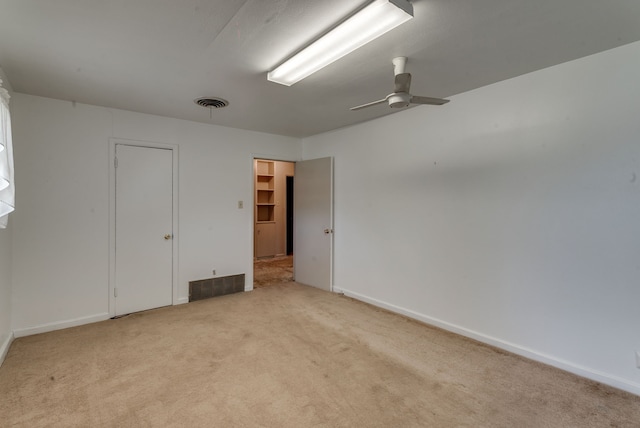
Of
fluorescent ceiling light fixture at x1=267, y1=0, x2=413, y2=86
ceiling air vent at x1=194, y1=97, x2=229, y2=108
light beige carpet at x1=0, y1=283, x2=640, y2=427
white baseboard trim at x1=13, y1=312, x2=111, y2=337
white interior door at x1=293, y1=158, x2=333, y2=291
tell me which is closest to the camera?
fluorescent ceiling light fixture at x1=267, y1=0, x2=413, y2=86

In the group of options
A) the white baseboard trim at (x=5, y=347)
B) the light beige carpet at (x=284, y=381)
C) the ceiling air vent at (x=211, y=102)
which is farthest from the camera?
the ceiling air vent at (x=211, y=102)

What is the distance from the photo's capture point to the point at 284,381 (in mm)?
2178

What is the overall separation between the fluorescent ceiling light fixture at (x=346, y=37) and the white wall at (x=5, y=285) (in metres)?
2.41

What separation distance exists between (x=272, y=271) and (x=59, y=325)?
320cm

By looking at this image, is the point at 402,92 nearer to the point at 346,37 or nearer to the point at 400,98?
the point at 400,98

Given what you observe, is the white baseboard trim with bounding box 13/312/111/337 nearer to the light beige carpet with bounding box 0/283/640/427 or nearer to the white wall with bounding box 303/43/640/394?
the light beige carpet with bounding box 0/283/640/427

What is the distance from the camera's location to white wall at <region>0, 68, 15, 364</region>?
252 cm

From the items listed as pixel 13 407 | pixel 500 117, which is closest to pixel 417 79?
pixel 500 117

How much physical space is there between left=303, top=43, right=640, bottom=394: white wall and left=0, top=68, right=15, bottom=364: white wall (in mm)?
3739

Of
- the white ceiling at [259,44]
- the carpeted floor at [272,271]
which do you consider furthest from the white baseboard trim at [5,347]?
the carpeted floor at [272,271]

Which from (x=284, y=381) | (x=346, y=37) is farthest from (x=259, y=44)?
(x=284, y=381)

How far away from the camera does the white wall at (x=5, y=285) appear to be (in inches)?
99.1

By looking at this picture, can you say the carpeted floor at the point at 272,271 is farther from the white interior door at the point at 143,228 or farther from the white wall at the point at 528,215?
the white wall at the point at 528,215

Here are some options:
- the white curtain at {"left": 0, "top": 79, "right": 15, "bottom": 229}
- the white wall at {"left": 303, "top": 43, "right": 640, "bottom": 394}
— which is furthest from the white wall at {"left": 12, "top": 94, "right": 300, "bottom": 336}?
the white wall at {"left": 303, "top": 43, "right": 640, "bottom": 394}
